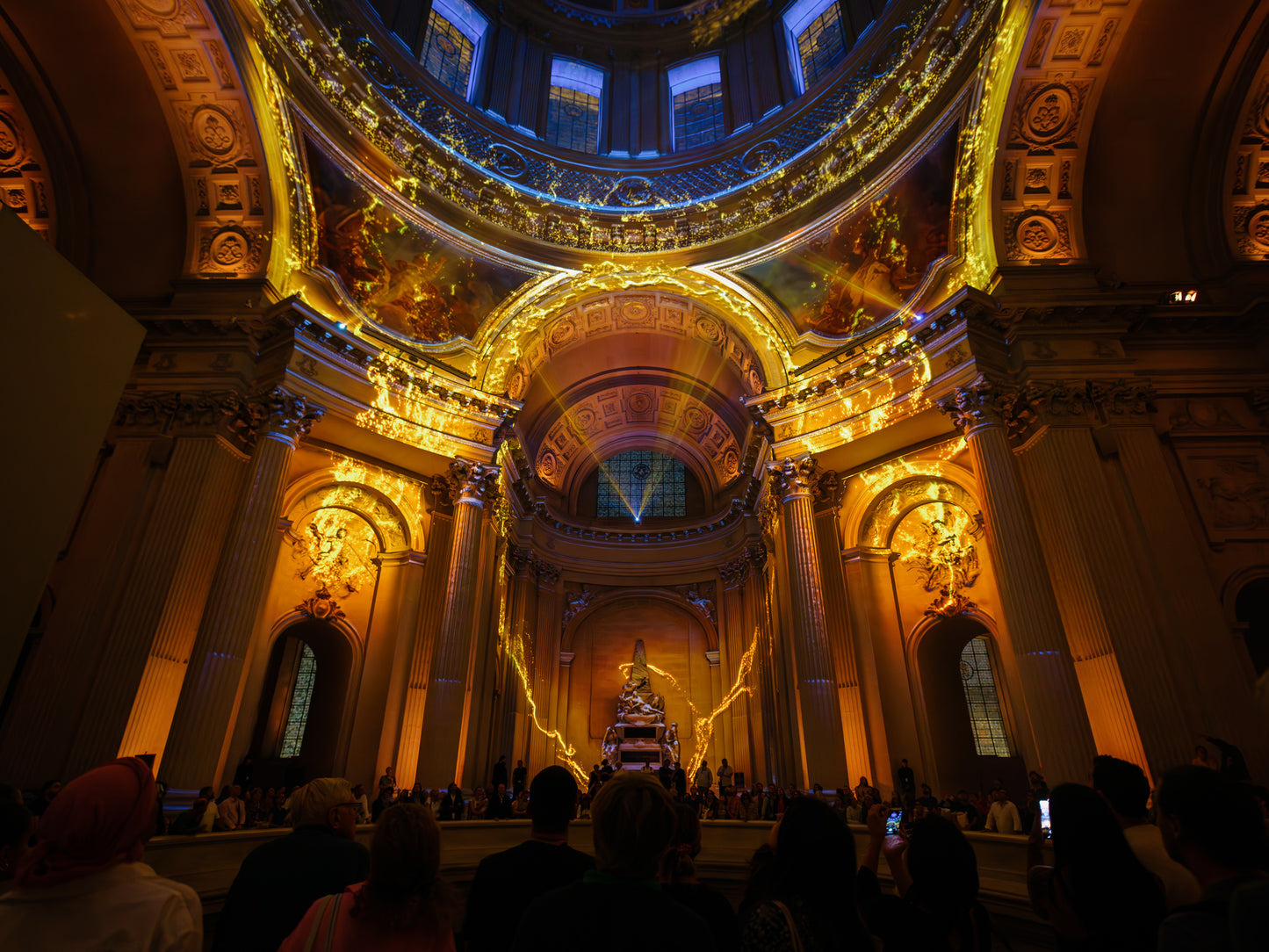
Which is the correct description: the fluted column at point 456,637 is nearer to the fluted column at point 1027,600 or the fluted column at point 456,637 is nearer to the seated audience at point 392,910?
the fluted column at point 1027,600

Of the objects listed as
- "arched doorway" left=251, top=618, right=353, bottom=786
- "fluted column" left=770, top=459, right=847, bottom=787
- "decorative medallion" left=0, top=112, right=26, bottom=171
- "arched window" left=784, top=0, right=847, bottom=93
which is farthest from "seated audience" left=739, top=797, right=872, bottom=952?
"arched window" left=784, top=0, right=847, bottom=93

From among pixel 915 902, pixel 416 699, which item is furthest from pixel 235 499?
pixel 915 902

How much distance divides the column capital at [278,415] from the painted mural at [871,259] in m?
11.0

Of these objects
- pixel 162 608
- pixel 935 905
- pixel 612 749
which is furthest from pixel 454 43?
pixel 935 905

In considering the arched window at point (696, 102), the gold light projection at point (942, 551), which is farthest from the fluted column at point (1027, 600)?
the arched window at point (696, 102)

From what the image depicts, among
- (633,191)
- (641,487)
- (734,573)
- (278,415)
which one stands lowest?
(734,573)

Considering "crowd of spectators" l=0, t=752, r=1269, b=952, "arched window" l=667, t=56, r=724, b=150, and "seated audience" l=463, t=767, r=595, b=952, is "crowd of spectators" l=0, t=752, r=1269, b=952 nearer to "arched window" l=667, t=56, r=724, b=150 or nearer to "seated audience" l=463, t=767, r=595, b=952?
"seated audience" l=463, t=767, r=595, b=952

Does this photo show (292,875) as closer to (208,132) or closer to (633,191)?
(208,132)

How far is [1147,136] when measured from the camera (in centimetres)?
1208

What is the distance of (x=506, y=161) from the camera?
673 inches

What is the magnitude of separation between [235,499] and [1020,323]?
13.8 metres

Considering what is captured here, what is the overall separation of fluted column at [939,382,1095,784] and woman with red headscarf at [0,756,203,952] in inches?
398

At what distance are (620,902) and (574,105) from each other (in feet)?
73.4

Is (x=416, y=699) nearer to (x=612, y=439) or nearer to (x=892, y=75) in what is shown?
(x=612, y=439)
